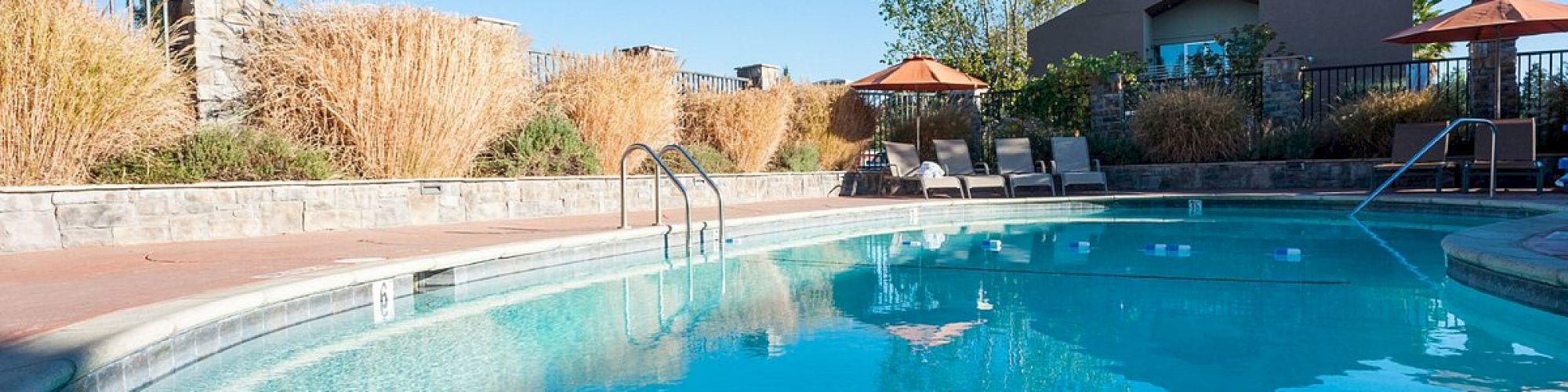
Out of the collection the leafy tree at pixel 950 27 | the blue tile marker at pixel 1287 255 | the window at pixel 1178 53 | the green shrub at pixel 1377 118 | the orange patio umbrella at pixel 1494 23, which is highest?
the leafy tree at pixel 950 27

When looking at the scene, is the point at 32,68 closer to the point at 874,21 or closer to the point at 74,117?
the point at 74,117

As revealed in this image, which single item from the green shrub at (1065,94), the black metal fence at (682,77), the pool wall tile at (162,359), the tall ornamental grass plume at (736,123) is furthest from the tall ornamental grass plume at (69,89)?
the green shrub at (1065,94)

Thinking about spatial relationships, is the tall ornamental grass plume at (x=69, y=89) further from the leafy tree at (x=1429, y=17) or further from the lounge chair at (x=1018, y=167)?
the leafy tree at (x=1429, y=17)

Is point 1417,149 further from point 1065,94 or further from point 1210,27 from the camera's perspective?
point 1210,27

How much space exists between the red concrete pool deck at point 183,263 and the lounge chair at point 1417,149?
523cm

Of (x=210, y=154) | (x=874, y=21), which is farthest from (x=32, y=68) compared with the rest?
(x=874, y=21)

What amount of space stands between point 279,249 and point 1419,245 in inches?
292

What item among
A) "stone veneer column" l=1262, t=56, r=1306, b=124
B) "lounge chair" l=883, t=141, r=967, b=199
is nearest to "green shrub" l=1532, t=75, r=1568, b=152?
"stone veneer column" l=1262, t=56, r=1306, b=124

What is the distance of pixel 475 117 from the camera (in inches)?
326

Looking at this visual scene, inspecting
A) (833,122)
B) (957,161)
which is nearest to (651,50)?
(833,122)

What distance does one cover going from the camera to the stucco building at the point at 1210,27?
20.3 metres

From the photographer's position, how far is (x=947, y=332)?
4332 mm

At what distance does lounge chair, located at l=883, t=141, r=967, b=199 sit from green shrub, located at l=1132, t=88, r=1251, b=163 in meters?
2.54

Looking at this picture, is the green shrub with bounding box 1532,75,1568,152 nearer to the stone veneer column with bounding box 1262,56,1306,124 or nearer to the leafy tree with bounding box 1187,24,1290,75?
the stone veneer column with bounding box 1262,56,1306,124
